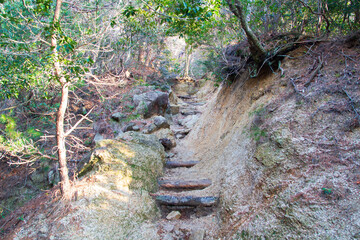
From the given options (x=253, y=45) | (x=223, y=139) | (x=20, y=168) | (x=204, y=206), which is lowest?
(x=20, y=168)

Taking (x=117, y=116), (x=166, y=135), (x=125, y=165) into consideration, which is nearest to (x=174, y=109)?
(x=117, y=116)

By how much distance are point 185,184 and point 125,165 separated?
1.45 meters

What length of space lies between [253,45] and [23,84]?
18.2 ft

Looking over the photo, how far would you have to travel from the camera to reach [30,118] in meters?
8.77

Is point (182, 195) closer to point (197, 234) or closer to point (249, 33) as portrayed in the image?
point (197, 234)

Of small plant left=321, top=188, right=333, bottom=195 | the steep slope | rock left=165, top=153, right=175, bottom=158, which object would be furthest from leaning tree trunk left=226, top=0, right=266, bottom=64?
rock left=165, top=153, right=175, bottom=158

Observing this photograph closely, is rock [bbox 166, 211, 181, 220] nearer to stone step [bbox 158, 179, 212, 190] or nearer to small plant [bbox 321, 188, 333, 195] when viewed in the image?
stone step [bbox 158, 179, 212, 190]

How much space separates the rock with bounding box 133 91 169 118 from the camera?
1053 centimetres

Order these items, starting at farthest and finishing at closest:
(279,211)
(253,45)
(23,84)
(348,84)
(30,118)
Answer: (30,118), (253,45), (23,84), (348,84), (279,211)

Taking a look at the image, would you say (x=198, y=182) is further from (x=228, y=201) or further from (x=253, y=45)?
(x=253, y=45)

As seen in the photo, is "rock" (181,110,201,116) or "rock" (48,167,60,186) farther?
"rock" (181,110,201,116)

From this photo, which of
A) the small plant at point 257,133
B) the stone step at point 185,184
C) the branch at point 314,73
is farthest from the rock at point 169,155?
the branch at point 314,73

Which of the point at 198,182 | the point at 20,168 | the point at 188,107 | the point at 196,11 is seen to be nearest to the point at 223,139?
the point at 198,182

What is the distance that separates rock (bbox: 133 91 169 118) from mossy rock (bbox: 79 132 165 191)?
5.10 metres
